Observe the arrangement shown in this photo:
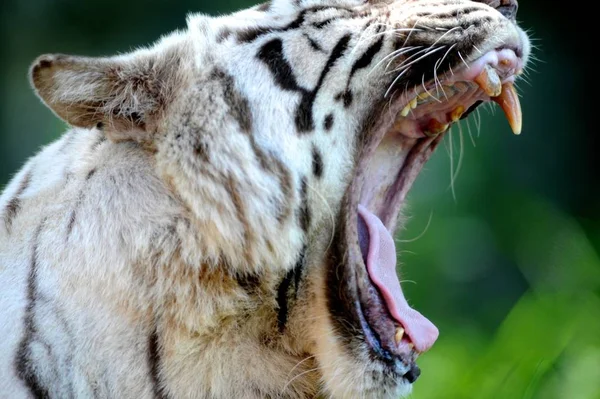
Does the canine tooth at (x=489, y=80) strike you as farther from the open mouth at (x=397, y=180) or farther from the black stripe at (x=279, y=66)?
the black stripe at (x=279, y=66)

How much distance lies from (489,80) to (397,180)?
0.98 feet

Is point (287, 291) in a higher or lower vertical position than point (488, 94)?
lower

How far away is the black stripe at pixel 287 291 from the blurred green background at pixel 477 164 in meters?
1.34

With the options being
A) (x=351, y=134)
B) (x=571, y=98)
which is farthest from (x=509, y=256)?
(x=351, y=134)

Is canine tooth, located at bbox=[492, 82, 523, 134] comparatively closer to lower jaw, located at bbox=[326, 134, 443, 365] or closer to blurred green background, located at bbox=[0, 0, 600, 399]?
lower jaw, located at bbox=[326, 134, 443, 365]

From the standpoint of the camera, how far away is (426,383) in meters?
2.16

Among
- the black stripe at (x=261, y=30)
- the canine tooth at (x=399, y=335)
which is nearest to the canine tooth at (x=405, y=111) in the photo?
the black stripe at (x=261, y=30)

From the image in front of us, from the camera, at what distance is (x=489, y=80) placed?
1.42 m

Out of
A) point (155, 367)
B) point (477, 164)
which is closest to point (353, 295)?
point (155, 367)

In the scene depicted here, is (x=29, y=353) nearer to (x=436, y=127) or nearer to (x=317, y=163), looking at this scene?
(x=317, y=163)

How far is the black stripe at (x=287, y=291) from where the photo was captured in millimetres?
1314

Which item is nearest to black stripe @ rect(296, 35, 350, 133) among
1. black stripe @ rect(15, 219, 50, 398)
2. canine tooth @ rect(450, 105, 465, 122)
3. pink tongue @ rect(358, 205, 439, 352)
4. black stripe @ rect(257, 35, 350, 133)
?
black stripe @ rect(257, 35, 350, 133)

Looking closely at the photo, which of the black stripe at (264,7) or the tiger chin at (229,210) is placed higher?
the black stripe at (264,7)

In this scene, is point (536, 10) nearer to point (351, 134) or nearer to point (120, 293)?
point (351, 134)
